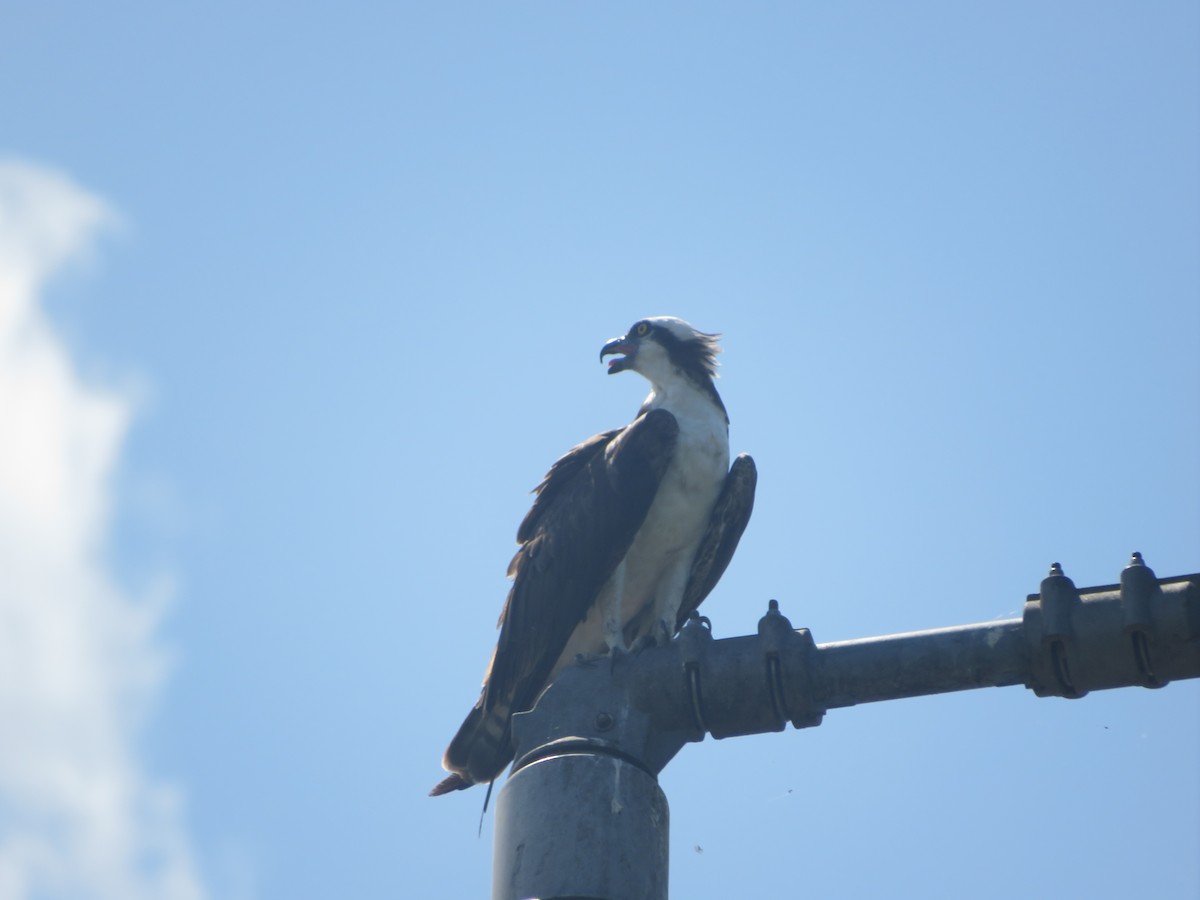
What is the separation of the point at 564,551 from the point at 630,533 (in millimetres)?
373

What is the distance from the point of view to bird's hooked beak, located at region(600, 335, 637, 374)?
9.55 metres

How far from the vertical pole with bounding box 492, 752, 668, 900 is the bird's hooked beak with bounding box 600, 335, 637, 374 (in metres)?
5.61

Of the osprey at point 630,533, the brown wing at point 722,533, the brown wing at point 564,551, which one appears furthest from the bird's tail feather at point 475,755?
the brown wing at point 722,533

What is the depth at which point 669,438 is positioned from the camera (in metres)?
8.46

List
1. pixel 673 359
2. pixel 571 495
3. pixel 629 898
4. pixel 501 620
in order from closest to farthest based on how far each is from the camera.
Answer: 1. pixel 629 898
2. pixel 501 620
3. pixel 571 495
4. pixel 673 359

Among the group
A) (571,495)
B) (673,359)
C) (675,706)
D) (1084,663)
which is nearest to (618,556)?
(571,495)

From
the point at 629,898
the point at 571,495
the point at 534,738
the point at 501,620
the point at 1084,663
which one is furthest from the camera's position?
the point at 571,495

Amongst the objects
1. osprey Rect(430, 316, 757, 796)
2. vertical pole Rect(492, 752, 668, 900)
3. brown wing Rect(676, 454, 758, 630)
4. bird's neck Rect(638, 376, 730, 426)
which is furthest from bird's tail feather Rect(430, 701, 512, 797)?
bird's neck Rect(638, 376, 730, 426)

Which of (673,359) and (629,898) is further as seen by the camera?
(673,359)

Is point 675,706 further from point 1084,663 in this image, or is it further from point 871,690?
point 1084,663

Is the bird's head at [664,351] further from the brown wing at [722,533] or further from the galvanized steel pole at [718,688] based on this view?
the galvanized steel pole at [718,688]

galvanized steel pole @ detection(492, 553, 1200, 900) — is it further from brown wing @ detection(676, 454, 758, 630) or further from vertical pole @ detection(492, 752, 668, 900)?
brown wing @ detection(676, 454, 758, 630)

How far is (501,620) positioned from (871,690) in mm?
3918

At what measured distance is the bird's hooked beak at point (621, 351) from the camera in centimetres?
955
